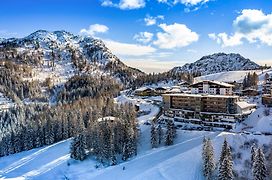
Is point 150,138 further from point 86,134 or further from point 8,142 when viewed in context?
point 8,142

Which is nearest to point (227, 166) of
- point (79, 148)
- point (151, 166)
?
point (151, 166)

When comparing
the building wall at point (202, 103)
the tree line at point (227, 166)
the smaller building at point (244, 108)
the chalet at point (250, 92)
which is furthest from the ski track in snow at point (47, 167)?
the chalet at point (250, 92)

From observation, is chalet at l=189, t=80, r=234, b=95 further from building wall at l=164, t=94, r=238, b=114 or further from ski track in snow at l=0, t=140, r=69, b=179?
ski track in snow at l=0, t=140, r=69, b=179

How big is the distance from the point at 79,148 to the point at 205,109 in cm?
3549

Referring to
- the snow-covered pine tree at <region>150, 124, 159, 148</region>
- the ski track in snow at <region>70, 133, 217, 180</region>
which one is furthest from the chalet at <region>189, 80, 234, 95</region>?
the snow-covered pine tree at <region>150, 124, 159, 148</region>

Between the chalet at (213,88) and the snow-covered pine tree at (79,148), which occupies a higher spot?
the chalet at (213,88)

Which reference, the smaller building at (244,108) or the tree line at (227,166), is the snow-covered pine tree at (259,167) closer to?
the tree line at (227,166)

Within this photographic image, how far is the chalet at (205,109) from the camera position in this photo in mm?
80312

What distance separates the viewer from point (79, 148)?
76812 millimetres

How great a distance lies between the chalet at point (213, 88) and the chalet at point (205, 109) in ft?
48.7

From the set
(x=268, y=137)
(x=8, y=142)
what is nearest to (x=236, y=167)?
(x=268, y=137)

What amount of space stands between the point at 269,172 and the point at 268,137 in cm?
1127

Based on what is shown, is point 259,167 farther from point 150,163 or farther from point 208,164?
point 150,163

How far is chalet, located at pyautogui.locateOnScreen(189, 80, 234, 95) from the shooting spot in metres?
99.9
